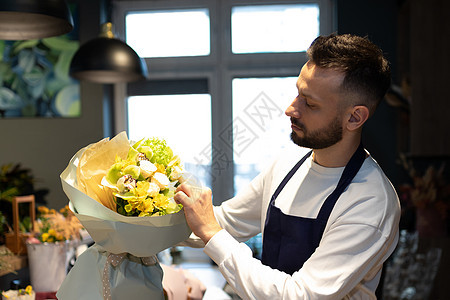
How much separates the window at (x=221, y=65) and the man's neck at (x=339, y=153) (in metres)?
2.99

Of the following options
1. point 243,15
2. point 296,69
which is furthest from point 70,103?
point 296,69

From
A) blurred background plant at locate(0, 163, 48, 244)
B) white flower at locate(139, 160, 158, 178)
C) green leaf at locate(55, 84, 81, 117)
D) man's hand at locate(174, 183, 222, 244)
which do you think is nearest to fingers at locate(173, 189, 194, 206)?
man's hand at locate(174, 183, 222, 244)

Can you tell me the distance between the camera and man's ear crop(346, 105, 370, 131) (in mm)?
1289

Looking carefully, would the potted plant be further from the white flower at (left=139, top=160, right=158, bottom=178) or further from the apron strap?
the apron strap

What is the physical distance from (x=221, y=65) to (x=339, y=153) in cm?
333

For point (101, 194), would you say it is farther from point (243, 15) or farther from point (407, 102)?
point (243, 15)

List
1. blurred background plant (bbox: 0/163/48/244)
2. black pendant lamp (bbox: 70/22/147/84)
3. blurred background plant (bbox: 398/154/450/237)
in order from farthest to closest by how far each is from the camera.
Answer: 1. blurred background plant (bbox: 398/154/450/237)
2. black pendant lamp (bbox: 70/22/147/84)
3. blurred background plant (bbox: 0/163/48/244)

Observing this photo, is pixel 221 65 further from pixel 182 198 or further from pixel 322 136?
pixel 182 198

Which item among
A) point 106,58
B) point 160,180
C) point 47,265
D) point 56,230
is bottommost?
point 47,265

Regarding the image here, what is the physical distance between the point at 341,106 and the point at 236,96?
333 cm

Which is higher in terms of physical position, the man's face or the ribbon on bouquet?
the man's face

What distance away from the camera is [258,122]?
4352 millimetres

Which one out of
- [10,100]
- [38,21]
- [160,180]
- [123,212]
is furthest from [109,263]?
[10,100]

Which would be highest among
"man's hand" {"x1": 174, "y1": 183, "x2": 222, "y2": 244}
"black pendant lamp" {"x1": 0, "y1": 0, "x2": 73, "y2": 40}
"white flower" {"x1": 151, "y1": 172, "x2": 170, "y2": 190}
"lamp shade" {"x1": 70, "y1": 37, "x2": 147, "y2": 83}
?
"black pendant lamp" {"x1": 0, "y1": 0, "x2": 73, "y2": 40}
